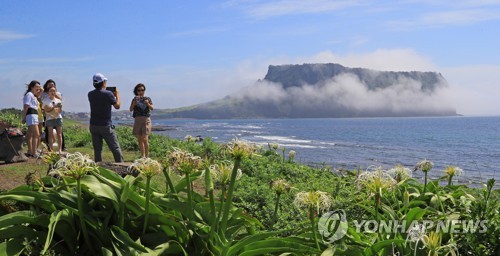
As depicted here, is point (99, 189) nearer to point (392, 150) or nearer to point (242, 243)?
point (242, 243)

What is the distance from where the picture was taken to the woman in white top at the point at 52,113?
1427 cm

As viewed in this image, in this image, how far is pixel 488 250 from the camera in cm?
500

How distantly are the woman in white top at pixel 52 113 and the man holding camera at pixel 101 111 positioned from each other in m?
2.54

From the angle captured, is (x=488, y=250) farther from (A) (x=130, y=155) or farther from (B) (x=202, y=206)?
(A) (x=130, y=155)

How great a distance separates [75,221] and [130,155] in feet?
44.6

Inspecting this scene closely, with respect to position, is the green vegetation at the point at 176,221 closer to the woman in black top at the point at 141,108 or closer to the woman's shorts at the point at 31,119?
the woman in black top at the point at 141,108

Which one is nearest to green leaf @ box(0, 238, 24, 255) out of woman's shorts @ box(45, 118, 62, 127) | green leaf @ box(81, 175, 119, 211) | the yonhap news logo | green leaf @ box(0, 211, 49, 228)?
green leaf @ box(0, 211, 49, 228)

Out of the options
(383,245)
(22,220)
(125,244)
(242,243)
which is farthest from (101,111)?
(383,245)

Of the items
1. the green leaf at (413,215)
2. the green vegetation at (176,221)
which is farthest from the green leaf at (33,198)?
the green leaf at (413,215)

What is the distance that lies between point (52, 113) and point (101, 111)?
126 inches

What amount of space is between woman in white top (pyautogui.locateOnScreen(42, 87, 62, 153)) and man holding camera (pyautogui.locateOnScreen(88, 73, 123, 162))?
100 inches

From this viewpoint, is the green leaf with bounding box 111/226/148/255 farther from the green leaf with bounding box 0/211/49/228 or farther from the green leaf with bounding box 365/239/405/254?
the green leaf with bounding box 365/239/405/254

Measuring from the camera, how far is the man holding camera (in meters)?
11.8

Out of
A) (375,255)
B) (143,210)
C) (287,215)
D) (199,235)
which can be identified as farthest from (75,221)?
(287,215)
